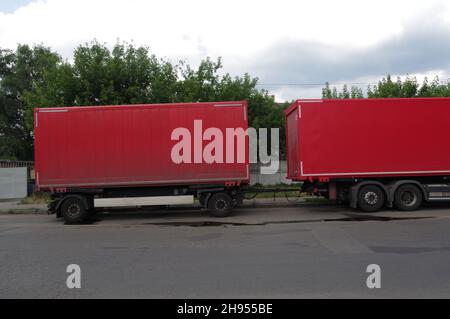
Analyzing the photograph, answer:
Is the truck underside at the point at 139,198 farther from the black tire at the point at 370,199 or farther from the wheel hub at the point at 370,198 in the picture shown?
the wheel hub at the point at 370,198

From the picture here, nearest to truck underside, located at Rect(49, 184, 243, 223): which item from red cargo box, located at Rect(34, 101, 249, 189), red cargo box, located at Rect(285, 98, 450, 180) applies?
red cargo box, located at Rect(34, 101, 249, 189)

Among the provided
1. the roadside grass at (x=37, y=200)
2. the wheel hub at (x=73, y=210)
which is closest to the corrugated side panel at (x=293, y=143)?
the wheel hub at (x=73, y=210)

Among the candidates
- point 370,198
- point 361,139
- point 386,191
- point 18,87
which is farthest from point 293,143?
point 18,87

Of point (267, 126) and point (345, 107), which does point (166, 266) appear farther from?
point (267, 126)

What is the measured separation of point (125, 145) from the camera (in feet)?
48.5

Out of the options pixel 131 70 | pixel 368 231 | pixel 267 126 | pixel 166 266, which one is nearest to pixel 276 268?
pixel 166 266

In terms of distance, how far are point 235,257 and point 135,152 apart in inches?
296

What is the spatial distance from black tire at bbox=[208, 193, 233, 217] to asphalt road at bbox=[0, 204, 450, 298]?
1.68 ft

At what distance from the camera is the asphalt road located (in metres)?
6.07

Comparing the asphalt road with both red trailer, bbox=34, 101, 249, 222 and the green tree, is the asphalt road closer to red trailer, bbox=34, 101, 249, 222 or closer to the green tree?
red trailer, bbox=34, 101, 249, 222

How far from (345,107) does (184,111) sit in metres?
5.36

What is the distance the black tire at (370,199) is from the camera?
1487 centimetres

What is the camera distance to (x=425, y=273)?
261 inches

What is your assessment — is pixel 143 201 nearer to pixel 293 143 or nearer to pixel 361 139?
pixel 293 143
